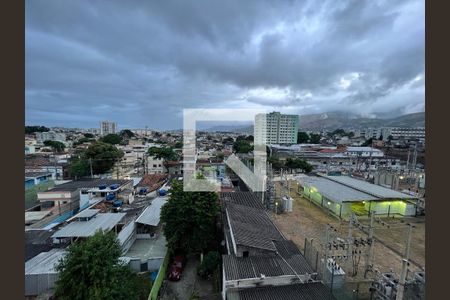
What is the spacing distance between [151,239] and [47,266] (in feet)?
12.6

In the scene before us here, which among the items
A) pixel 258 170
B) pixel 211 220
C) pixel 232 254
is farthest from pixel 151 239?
pixel 258 170

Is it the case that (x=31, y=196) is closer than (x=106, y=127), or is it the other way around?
(x=31, y=196)

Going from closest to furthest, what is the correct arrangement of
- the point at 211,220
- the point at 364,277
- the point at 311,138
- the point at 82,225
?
the point at 364,277 < the point at 211,220 < the point at 82,225 < the point at 311,138

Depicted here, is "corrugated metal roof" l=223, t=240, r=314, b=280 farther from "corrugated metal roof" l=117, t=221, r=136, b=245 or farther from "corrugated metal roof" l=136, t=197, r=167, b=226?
"corrugated metal roof" l=136, t=197, r=167, b=226

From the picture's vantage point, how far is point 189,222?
A: 8.66 m

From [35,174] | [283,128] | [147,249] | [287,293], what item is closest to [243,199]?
[147,249]

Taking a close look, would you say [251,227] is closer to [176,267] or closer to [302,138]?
[176,267]

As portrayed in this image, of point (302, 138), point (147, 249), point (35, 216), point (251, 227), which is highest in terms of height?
point (302, 138)

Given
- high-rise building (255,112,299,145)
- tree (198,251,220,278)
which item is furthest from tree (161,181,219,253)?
high-rise building (255,112,299,145)

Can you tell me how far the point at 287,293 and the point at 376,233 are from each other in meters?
6.96

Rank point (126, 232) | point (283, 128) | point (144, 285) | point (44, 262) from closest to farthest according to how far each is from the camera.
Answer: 1. point (144, 285)
2. point (44, 262)
3. point (126, 232)
4. point (283, 128)

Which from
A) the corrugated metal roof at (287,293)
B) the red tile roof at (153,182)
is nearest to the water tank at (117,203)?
the red tile roof at (153,182)

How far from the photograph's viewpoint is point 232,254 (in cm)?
724

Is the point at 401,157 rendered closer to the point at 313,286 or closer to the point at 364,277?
the point at 364,277
